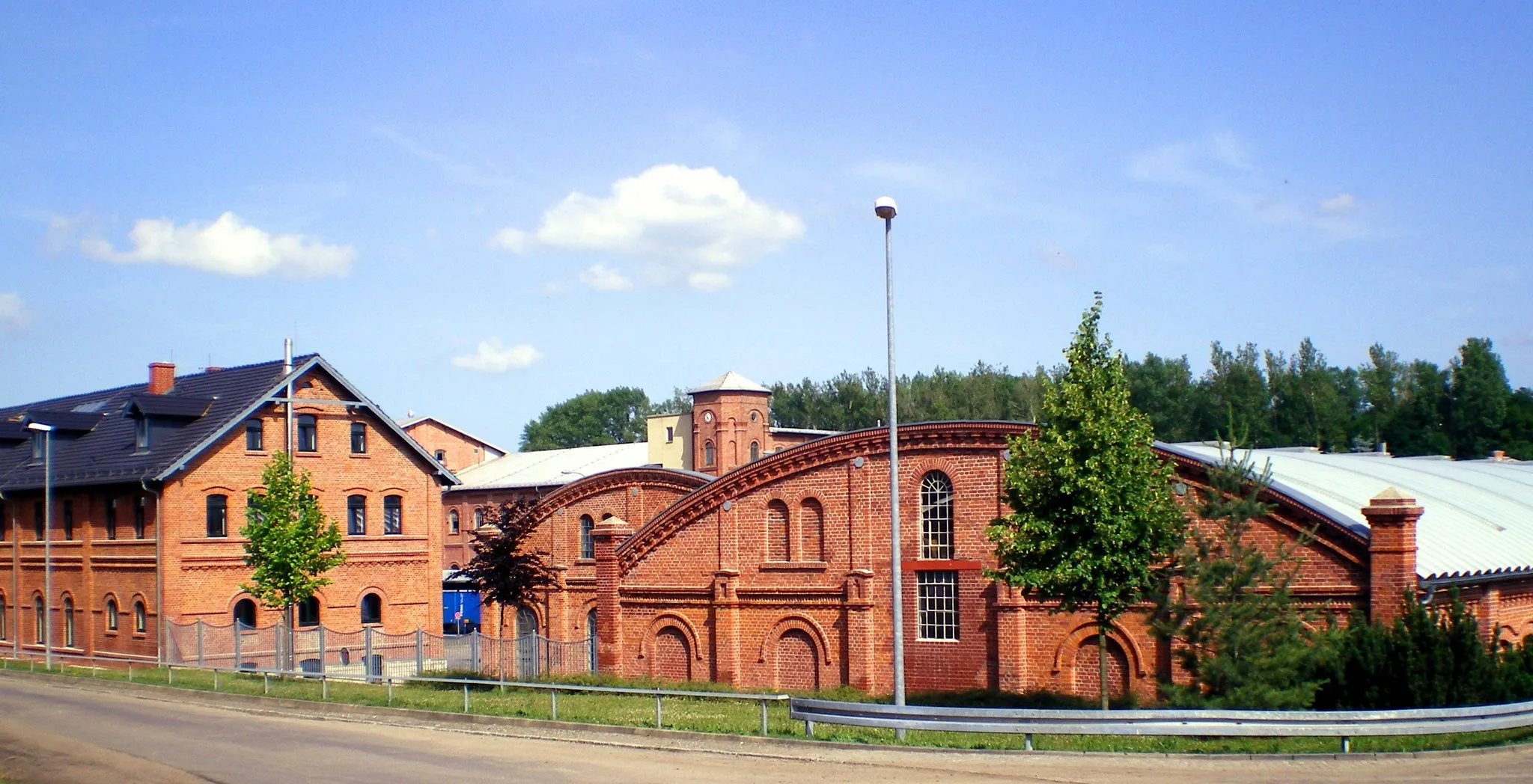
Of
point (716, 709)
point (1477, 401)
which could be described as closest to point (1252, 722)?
point (716, 709)

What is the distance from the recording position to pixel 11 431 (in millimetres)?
51438

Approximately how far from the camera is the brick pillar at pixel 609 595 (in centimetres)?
3512

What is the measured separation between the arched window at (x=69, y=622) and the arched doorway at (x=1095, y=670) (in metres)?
36.1

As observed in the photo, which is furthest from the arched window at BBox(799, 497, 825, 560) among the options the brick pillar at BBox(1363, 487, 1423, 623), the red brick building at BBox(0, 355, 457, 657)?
the red brick building at BBox(0, 355, 457, 657)

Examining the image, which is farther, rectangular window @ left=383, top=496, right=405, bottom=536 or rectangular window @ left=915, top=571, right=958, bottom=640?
rectangular window @ left=383, top=496, right=405, bottom=536

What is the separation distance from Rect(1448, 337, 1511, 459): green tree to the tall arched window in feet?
255

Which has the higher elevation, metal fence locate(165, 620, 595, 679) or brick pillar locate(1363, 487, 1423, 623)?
brick pillar locate(1363, 487, 1423, 623)

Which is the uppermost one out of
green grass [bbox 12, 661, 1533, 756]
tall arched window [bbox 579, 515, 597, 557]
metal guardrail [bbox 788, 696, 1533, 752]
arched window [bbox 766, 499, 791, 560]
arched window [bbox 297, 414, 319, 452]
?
arched window [bbox 297, 414, 319, 452]

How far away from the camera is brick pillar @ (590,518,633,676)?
35125 mm

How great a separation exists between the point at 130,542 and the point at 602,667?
18010mm

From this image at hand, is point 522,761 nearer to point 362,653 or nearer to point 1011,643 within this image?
point 1011,643

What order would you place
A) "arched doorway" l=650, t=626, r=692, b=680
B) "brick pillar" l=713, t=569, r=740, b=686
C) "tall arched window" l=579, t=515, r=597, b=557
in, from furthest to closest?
"tall arched window" l=579, t=515, r=597, b=557 < "arched doorway" l=650, t=626, r=692, b=680 < "brick pillar" l=713, t=569, r=740, b=686

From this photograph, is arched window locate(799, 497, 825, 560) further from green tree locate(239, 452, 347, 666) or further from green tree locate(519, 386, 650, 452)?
green tree locate(519, 386, 650, 452)

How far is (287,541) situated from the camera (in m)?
34.5
